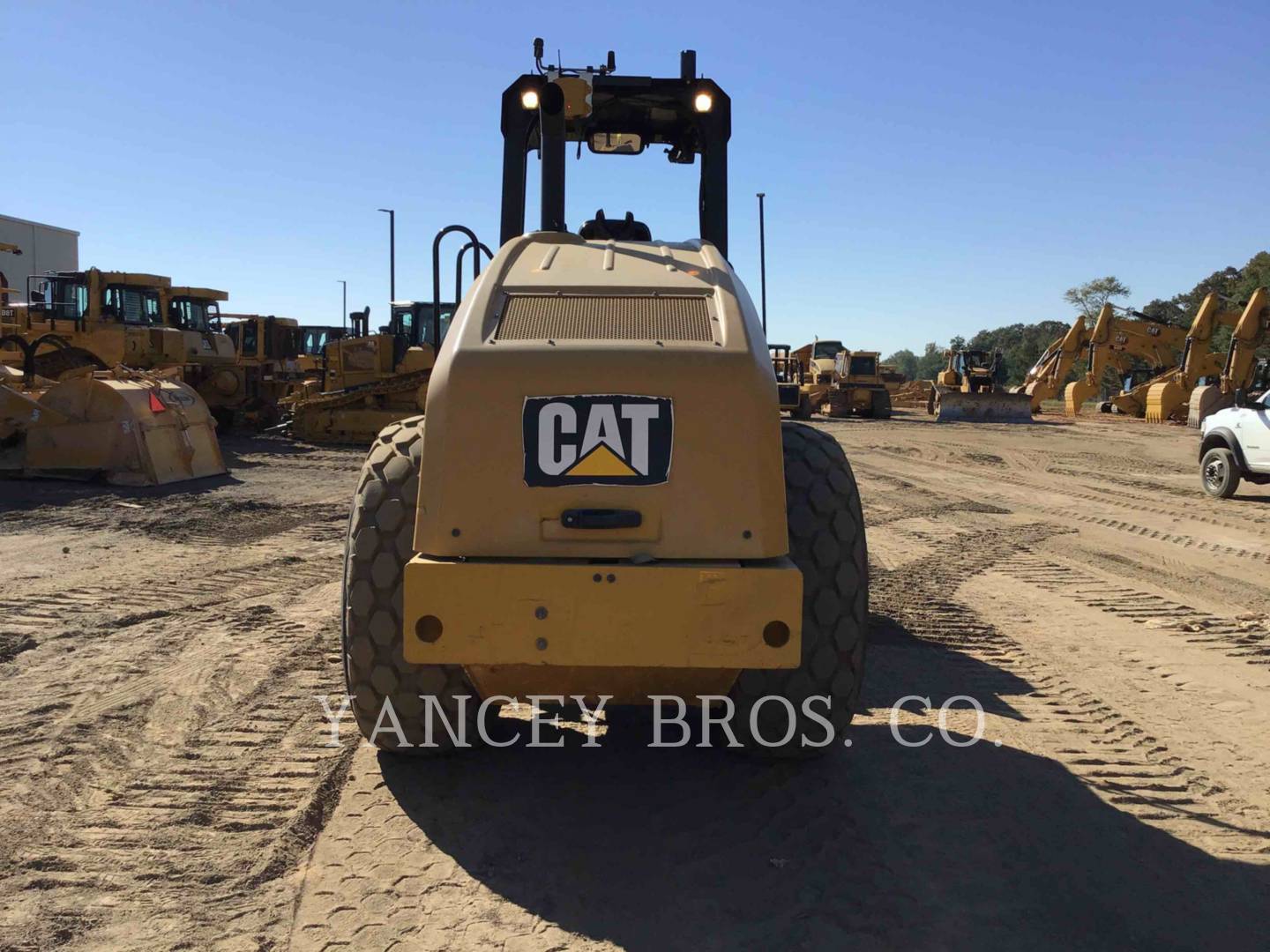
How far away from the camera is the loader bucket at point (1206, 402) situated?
90.9 feet

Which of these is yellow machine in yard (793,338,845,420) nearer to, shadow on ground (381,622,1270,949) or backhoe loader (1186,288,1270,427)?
backhoe loader (1186,288,1270,427)

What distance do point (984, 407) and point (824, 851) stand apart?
32.9 m

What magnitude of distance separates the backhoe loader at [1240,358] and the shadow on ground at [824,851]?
Result: 90.9ft

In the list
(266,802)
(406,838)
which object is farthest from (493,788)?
(266,802)

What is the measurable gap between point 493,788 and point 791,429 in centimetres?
173

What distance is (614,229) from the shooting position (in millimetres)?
5262

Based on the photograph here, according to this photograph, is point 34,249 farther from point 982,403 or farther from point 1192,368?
point 1192,368

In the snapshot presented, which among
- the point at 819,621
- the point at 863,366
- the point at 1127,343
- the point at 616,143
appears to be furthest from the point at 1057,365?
the point at 819,621

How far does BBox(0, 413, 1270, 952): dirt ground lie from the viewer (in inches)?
112

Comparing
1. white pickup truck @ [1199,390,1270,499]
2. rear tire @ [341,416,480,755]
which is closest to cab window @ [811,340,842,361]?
white pickup truck @ [1199,390,1270,499]

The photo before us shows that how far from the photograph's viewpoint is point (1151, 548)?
9.34 metres

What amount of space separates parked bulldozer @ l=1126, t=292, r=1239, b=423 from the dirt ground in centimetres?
2696

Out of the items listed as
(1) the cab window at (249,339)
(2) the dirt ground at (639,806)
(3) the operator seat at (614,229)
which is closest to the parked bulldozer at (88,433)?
(2) the dirt ground at (639,806)

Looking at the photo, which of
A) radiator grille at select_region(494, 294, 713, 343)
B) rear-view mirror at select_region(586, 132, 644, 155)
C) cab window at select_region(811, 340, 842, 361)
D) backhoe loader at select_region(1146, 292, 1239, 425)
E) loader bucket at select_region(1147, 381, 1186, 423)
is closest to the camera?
radiator grille at select_region(494, 294, 713, 343)
